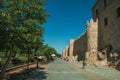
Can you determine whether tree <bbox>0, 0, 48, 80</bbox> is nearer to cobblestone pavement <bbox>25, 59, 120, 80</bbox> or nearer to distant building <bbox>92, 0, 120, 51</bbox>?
cobblestone pavement <bbox>25, 59, 120, 80</bbox>

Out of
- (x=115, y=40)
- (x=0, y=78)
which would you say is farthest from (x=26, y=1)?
(x=115, y=40)

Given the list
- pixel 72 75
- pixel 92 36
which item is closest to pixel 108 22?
pixel 92 36

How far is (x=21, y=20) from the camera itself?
12.1m

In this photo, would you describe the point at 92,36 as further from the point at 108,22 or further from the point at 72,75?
the point at 72,75

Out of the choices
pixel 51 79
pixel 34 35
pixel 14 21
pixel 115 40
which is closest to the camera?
pixel 14 21

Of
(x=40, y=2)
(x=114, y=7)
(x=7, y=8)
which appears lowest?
(x=7, y=8)

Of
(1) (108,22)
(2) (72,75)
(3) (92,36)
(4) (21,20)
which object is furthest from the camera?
(3) (92,36)

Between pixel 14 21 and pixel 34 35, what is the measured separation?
6.16ft

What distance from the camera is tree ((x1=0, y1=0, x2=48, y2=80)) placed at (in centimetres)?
1088

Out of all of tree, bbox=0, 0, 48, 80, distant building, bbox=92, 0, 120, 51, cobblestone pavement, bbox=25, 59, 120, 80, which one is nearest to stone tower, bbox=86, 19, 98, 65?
distant building, bbox=92, 0, 120, 51

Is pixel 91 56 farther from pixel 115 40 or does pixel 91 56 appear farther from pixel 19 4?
pixel 19 4

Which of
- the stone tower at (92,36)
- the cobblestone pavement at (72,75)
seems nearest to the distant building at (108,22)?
the stone tower at (92,36)

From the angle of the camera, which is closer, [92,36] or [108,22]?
[108,22]

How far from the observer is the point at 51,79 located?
13477 mm
